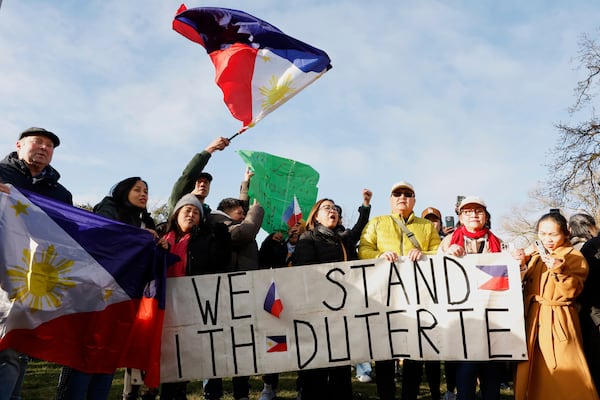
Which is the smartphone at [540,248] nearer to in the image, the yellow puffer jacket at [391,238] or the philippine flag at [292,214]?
the yellow puffer jacket at [391,238]

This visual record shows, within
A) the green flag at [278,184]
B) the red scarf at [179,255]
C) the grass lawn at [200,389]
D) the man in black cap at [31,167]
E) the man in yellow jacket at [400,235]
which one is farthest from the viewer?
the green flag at [278,184]

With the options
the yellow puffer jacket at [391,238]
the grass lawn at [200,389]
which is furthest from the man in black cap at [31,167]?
the yellow puffer jacket at [391,238]

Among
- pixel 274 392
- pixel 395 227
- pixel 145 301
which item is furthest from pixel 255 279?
pixel 274 392

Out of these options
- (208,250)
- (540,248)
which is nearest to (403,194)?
(540,248)

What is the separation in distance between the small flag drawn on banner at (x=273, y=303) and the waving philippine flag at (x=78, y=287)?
91 cm

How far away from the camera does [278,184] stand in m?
6.79

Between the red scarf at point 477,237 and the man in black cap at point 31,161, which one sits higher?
the man in black cap at point 31,161

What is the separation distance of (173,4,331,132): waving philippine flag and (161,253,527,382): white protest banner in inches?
82.2

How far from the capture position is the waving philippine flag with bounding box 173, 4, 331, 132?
5.89m

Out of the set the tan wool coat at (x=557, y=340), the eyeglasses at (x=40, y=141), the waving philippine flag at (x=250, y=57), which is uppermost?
the waving philippine flag at (x=250, y=57)

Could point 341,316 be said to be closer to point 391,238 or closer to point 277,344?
point 277,344

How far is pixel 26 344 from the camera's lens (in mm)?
3979

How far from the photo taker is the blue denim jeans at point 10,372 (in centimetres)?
361

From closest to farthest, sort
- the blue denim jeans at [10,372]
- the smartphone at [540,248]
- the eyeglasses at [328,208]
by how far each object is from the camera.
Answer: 1. the blue denim jeans at [10,372]
2. the smartphone at [540,248]
3. the eyeglasses at [328,208]
